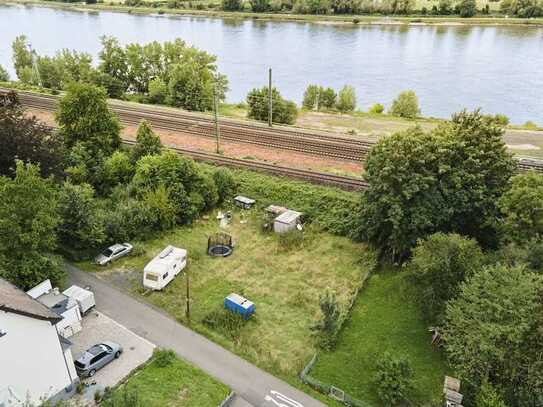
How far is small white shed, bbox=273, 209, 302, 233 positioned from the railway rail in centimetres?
1146

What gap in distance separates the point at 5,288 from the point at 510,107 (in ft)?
243

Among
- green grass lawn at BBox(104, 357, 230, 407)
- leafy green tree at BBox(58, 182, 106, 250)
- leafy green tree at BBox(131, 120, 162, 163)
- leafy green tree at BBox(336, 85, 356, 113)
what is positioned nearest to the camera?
green grass lawn at BBox(104, 357, 230, 407)

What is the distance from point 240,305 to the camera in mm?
25078

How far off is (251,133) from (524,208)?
30.2 m

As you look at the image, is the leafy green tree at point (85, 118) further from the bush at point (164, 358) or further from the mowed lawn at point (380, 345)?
the mowed lawn at point (380, 345)

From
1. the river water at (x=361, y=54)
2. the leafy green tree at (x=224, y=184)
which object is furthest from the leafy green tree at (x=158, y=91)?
the leafy green tree at (x=224, y=184)

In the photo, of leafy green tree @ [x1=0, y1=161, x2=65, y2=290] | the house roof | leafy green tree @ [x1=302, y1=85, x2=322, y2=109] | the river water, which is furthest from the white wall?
the river water

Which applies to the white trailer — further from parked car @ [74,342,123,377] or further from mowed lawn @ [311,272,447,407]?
mowed lawn @ [311,272,447,407]

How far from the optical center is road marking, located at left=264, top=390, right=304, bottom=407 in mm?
20344

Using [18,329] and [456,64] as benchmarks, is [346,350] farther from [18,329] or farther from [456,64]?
[456,64]

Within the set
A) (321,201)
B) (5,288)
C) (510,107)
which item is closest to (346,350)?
(321,201)

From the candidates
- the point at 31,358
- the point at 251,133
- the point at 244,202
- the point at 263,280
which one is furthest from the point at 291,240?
the point at 251,133

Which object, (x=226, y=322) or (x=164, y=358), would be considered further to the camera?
(x=226, y=322)

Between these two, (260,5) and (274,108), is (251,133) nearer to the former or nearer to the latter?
(274,108)
